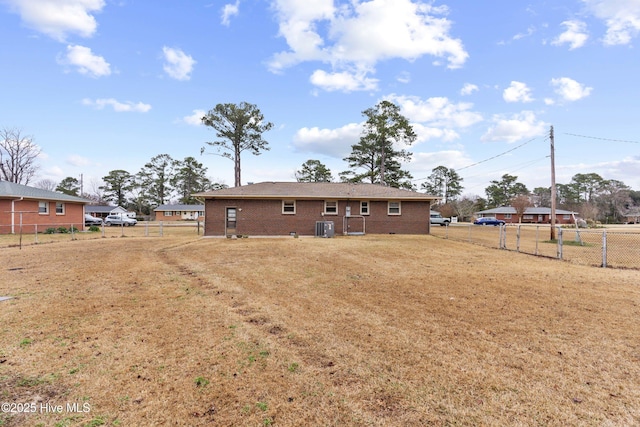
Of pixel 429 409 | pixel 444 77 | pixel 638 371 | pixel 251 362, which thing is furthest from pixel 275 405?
pixel 444 77

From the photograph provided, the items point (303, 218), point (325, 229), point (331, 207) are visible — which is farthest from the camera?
point (331, 207)

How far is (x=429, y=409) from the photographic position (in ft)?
8.41

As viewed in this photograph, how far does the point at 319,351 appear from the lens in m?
3.65

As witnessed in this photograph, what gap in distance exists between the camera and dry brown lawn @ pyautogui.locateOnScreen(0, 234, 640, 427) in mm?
2557

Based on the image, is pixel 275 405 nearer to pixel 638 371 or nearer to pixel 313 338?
pixel 313 338

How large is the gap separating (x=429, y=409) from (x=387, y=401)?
350 millimetres

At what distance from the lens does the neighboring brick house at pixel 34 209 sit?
21875 mm

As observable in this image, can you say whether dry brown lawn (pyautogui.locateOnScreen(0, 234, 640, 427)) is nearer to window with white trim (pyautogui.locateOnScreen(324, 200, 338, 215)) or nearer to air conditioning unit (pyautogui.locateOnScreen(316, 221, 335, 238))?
air conditioning unit (pyautogui.locateOnScreen(316, 221, 335, 238))

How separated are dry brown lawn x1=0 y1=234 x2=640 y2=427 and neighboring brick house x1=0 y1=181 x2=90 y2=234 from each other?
1945cm

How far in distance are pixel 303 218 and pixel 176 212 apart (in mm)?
46240

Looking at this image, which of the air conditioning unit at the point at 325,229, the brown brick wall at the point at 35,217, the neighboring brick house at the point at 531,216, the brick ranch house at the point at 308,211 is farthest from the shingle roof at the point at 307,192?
the neighboring brick house at the point at 531,216

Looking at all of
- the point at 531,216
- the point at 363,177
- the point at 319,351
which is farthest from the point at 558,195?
the point at 319,351

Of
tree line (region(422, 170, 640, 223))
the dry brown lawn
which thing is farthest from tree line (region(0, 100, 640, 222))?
the dry brown lawn

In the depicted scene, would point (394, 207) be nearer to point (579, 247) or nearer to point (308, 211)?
Result: point (308, 211)
